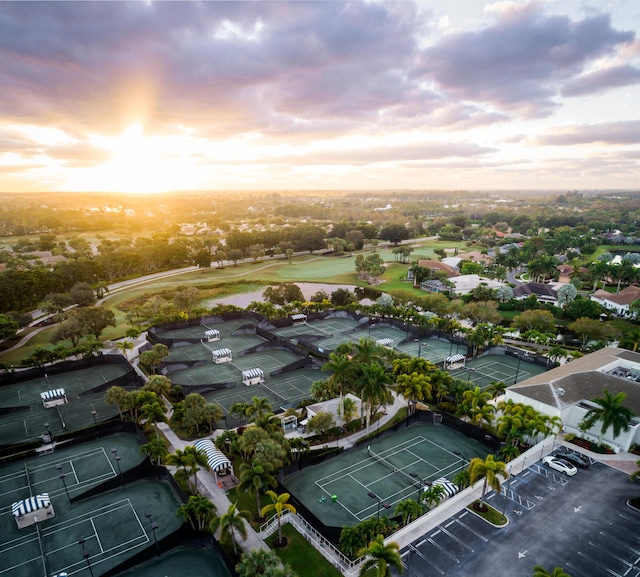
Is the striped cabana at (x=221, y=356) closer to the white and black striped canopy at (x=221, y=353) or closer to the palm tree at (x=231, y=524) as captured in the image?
the white and black striped canopy at (x=221, y=353)

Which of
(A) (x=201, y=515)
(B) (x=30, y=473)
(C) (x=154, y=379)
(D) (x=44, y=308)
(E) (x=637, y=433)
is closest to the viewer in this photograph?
(A) (x=201, y=515)

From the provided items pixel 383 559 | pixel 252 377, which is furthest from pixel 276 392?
pixel 383 559

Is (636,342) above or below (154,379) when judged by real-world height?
below

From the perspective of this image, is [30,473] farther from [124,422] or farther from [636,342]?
[636,342]

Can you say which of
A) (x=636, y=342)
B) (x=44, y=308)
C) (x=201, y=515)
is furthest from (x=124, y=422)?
(x=636, y=342)

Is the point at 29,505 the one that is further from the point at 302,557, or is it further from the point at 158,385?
the point at 302,557

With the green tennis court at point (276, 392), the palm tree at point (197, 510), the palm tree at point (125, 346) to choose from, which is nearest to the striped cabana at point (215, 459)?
the palm tree at point (197, 510)

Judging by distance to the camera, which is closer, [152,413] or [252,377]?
[152,413]
